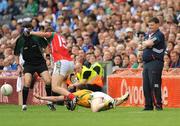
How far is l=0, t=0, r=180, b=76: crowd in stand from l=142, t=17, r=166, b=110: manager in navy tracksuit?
378 cm

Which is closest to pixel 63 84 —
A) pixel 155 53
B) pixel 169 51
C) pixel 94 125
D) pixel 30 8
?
pixel 155 53

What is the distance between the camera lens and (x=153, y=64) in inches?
752

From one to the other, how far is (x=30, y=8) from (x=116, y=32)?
22.4ft

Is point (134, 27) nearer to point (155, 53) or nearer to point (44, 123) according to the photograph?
point (155, 53)

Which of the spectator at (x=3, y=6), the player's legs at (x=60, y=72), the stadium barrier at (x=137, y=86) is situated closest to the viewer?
the player's legs at (x=60, y=72)

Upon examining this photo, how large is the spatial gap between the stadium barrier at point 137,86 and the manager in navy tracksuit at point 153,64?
2.60m

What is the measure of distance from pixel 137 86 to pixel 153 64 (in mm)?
3916

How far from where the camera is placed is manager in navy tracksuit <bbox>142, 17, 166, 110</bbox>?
1897 centimetres

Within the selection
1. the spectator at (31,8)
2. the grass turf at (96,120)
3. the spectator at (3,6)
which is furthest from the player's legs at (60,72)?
the spectator at (3,6)

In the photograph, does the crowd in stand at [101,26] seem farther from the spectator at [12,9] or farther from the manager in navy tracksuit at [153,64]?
the manager in navy tracksuit at [153,64]

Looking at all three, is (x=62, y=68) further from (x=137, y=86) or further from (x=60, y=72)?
(x=137, y=86)

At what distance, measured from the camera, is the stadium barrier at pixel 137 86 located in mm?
21797

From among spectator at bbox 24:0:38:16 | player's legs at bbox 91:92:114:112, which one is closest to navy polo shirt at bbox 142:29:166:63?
player's legs at bbox 91:92:114:112

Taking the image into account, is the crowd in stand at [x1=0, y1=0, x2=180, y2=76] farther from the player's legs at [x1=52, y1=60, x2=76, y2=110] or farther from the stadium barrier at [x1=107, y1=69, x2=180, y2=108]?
the player's legs at [x1=52, y1=60, x2=76, y2=110]
